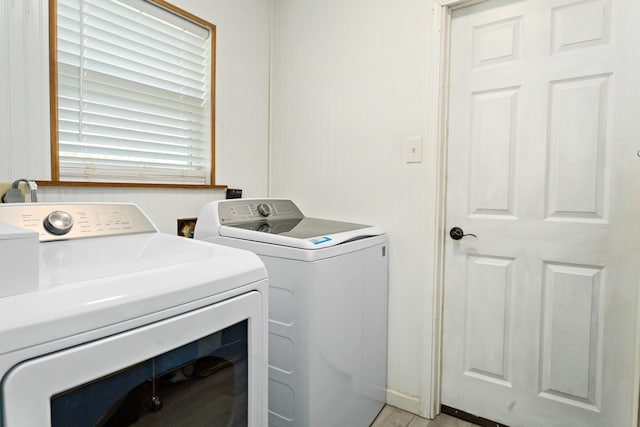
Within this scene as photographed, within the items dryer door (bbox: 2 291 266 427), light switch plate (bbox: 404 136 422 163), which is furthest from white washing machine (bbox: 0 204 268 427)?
light switch plate (bbox: 404 136 422 163)

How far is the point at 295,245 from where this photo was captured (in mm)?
1325

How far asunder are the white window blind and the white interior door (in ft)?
4.34

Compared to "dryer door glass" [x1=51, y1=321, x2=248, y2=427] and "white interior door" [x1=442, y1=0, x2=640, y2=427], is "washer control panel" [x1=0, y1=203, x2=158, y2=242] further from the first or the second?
"white interior door" [x1=442, y1=0, x2=640, y2=427]

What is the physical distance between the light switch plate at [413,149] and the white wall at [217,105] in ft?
3.10

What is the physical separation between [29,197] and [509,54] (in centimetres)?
203

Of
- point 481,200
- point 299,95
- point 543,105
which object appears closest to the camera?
point 543,105

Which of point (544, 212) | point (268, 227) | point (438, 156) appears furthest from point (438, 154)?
point (268, 227)

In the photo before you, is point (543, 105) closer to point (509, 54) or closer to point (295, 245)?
point (509, 54)

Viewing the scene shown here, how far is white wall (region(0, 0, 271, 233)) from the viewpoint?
4.14 feet

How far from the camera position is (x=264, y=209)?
188 centimetres

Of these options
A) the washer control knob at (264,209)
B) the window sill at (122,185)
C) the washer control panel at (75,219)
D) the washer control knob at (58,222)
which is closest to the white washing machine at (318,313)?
the washer control knob at (264,209)

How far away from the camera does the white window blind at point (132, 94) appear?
56.8 inches

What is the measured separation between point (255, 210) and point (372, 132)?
2.45ft

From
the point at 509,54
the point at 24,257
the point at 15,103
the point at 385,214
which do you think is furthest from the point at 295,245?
the point at 509,54
